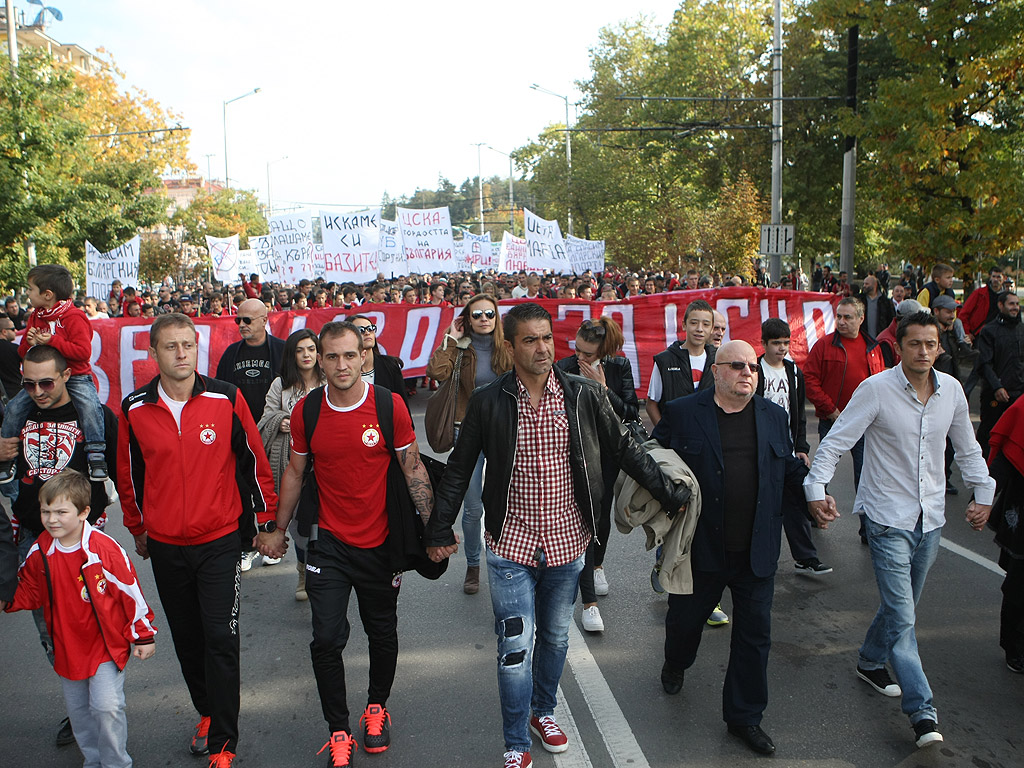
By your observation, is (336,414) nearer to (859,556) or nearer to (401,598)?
(401,598)

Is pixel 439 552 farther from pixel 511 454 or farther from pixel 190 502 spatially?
pixel 190 502

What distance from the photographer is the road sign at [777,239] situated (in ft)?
68.6

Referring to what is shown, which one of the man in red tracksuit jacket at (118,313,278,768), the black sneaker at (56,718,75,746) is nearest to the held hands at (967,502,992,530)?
the man in red tracksuit jacket at (118,313,278,768)

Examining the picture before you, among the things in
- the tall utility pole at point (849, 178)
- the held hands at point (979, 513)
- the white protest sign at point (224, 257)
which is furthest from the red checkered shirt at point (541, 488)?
the white protest sign at point (224, 257)

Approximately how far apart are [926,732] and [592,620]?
192cm

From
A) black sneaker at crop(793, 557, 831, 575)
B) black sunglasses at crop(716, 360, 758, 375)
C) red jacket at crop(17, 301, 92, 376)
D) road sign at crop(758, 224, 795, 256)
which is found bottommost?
black sneaker at crop(793, 557, 831, 575)

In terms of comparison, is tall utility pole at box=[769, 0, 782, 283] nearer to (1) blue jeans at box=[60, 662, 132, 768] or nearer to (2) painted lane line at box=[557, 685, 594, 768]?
(2) painted lane line at box=[557, 685, 594, 768]

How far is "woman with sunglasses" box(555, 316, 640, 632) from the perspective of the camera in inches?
205

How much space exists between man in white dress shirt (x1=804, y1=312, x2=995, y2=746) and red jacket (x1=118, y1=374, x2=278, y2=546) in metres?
2.64

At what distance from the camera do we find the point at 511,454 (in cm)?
371

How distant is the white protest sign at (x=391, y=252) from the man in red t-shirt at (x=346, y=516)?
17.9 meters

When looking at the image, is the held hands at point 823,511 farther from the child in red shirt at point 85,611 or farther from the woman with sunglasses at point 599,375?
the child in red shirt at point 85,611

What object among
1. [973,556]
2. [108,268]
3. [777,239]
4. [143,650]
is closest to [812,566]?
[973,556]

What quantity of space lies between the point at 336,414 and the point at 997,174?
14.0 meters
